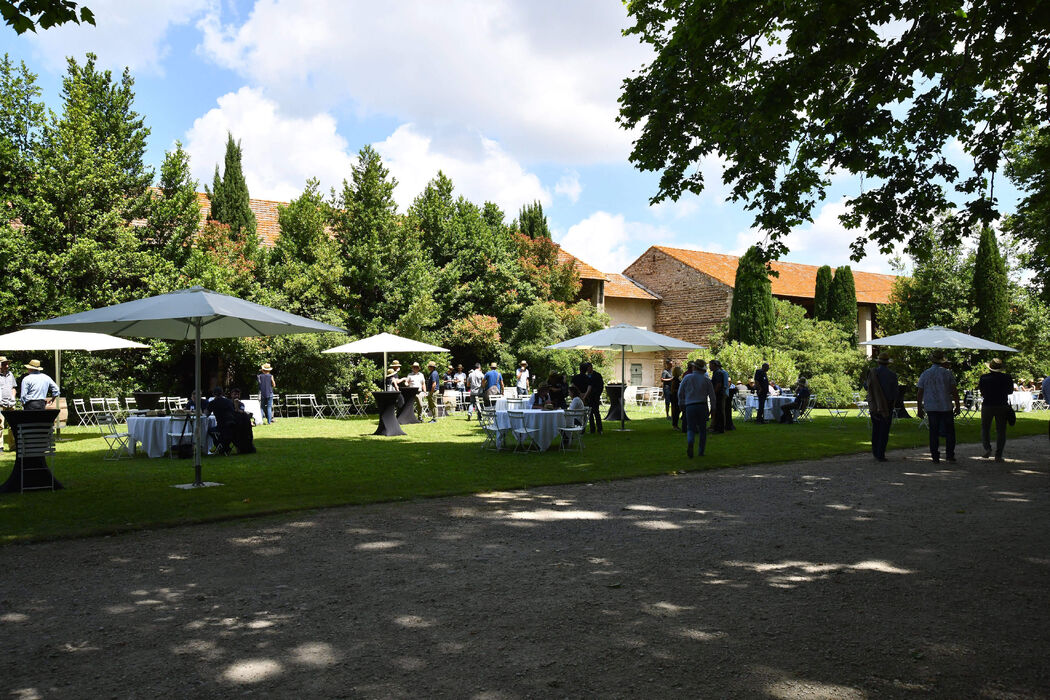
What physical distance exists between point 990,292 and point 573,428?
85.4 feet

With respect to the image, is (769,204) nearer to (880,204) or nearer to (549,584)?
(880,204)

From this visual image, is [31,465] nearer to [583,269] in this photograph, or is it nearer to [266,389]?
[266,389]

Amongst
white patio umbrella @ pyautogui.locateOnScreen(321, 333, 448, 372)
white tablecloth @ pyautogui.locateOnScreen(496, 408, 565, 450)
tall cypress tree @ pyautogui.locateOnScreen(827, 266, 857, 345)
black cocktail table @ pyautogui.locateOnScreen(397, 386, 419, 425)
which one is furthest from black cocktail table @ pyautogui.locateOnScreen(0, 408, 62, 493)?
tall cypress tree @ pyautogui.locateOnScreen(827, 266, 857, 345)

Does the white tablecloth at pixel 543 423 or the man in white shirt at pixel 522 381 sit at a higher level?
the man in white shirt at pixel 522 381

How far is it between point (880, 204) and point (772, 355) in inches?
757

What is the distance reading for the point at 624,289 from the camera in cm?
4091

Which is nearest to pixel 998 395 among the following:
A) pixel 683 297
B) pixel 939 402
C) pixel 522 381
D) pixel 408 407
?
pixel 939 402

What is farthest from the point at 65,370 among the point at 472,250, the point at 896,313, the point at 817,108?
the point at 896,313

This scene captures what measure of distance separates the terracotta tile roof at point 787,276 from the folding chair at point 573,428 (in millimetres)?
25891

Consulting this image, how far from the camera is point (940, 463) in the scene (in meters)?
12.0

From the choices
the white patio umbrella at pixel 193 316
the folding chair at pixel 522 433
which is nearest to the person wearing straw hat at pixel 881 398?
the folding chair at pixel 522 433

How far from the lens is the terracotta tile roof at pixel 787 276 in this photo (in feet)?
135

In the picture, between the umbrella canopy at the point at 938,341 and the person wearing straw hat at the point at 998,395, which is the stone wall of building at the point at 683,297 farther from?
the person wearing straw hat at the point at 998,395

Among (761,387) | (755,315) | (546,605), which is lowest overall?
(546,605)
